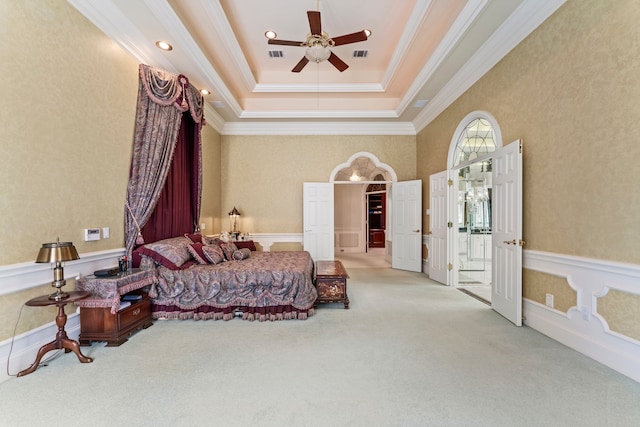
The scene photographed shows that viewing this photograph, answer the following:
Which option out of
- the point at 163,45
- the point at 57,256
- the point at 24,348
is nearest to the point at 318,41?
the point at 163,45

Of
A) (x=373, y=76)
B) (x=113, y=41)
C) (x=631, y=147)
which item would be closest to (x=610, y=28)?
(x=631, y=147)

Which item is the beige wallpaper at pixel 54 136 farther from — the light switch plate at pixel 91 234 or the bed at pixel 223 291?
the bed at pixel 223 291

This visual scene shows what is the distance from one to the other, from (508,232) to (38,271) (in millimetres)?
4886

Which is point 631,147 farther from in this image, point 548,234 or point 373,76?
point 373,76

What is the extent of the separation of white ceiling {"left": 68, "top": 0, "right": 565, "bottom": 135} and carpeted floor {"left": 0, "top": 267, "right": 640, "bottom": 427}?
340cm

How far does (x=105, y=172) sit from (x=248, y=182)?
150 inches

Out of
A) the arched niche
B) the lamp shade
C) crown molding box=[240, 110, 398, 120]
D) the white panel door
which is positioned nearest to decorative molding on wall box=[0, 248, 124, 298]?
the lamp shade

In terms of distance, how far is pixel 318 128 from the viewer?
7070mm

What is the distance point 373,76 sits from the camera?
6.09 metres

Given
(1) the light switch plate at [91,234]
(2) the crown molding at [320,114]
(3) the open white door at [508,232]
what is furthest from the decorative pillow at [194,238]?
(3) the open white door at [508,232]

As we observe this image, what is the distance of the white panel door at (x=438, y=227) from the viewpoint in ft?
18.2

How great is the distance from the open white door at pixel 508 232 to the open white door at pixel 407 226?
106 inches

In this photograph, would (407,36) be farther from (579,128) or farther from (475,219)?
(475,219)

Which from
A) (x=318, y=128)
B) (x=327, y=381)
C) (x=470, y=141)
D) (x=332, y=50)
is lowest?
(x=327, y=381)
